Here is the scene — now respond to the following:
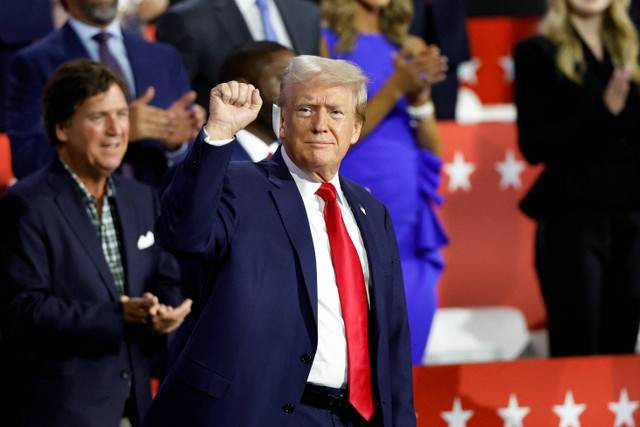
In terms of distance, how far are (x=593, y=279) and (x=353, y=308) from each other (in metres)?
2.04

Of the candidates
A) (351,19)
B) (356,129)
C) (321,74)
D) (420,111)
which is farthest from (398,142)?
(321,74)

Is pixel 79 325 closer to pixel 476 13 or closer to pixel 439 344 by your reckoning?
pixel 439 344

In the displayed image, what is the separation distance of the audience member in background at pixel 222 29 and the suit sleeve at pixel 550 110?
76cm

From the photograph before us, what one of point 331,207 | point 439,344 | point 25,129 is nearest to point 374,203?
point 331,207

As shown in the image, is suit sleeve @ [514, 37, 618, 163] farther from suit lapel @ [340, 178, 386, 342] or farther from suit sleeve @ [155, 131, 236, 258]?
suit sleeve @ [155, 131, 236, 258]

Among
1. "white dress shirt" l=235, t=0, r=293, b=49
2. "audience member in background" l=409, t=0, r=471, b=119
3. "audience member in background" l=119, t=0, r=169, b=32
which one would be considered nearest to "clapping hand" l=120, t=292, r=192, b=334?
"white dress shirt" l=235, t=0, r=293, b=49

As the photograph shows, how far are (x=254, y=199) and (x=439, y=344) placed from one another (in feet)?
9.49

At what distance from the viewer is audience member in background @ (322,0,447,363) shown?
4902 millimetres

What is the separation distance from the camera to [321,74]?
2936mm

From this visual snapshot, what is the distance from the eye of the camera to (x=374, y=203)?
3.16 m

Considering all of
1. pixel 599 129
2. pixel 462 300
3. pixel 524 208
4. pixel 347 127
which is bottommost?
pixel 462 300

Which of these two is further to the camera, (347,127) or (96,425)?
(96,425)

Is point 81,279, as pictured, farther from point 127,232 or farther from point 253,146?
point 253,146

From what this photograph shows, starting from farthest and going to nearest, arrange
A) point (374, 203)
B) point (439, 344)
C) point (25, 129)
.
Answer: point (439, 344), point (25, 129), point (374, 203)
